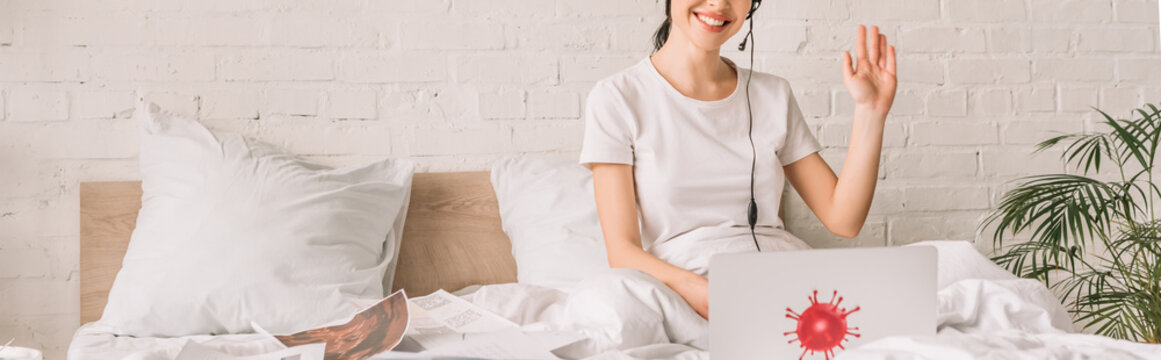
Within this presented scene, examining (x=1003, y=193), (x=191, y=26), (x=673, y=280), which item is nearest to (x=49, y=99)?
(x=191, y=26)

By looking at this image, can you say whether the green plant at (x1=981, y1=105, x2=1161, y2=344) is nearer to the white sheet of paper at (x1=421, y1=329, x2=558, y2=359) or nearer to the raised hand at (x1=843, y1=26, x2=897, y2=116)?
the raised hand at (x1=843, y1=26, x2=897, y2=116)

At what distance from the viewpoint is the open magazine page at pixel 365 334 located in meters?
0.95

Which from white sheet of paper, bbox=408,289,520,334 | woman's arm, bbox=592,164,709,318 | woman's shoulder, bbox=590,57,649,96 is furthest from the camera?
woman's shoulder, bbox=590,57,649,96

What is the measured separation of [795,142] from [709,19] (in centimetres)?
33

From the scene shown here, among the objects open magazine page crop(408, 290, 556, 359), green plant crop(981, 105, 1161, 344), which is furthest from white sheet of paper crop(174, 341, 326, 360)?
green plant crop(981, 105, 1161, 344)

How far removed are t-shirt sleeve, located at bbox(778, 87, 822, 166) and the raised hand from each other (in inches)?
7.3

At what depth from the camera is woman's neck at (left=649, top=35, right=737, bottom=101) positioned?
1594mm

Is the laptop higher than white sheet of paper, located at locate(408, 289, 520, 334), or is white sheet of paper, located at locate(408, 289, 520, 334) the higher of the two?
the laptop

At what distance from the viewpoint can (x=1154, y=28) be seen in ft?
7.75

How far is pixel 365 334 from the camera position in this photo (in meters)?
1.02

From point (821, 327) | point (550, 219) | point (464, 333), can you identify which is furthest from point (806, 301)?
point (550, 219)

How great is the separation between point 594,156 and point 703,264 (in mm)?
284

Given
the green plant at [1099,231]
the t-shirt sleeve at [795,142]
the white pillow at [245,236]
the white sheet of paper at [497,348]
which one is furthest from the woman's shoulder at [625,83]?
the green plant at [1099,231]

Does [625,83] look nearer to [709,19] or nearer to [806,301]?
[709,19]
